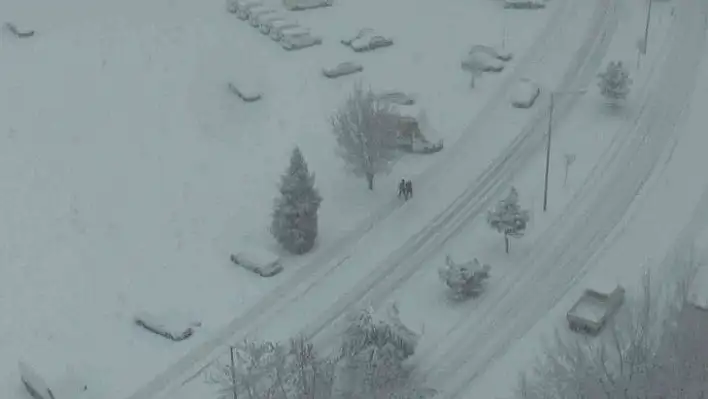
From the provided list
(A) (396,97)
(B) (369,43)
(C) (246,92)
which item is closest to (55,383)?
(C) (246,92)

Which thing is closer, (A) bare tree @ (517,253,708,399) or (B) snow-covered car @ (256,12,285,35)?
(A) bare tree @ (517,253,708,399)

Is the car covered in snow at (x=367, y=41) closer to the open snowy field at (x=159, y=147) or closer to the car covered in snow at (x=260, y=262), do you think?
the open snowy field at (x=159, y=147)

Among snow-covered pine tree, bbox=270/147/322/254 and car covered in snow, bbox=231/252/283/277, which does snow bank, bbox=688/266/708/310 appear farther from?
car covered in snow, bbox=231/252/283/277

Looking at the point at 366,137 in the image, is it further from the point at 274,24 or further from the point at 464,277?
the point at 274,24

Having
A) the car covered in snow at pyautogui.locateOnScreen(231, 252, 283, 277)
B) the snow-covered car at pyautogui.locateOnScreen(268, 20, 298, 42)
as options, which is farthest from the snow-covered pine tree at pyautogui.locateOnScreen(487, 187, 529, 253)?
the snow-covered car at pyautogui.locateOnScreen(268, 20, 298, 42)

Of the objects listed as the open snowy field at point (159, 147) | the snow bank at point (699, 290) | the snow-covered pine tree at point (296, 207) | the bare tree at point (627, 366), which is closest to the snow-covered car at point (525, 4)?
the open snowy field at point (159, 147)

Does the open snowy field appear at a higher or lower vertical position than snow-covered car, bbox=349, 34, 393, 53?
higher

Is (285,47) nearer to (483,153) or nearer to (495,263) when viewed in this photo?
(483,153)
